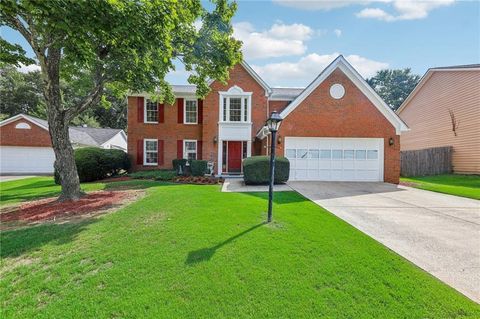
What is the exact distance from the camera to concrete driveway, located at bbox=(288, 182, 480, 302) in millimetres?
4098

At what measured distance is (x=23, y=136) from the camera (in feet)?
76.4

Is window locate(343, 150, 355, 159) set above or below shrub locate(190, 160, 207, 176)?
above

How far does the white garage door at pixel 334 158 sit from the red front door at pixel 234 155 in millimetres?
4373

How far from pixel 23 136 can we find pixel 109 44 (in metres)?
21.9

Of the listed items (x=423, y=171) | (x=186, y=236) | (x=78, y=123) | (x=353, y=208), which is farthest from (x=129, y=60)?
(x=78, y=123)

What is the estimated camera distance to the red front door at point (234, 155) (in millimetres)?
17516

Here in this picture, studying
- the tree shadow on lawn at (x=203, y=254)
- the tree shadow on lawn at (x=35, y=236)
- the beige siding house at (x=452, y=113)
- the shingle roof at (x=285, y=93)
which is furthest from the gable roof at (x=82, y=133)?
the beige siding house at (x=452, y=113)

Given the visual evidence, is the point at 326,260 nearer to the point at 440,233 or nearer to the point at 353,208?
the point at 440,233

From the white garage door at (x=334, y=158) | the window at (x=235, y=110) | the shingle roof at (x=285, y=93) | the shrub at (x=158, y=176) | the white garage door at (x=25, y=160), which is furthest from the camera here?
the white garage door at (x=25, y=160)

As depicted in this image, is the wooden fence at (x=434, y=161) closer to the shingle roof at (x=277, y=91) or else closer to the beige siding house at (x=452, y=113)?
the beige siding house at (x=452, y=113)

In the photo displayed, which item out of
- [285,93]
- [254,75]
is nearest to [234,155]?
[254,75]

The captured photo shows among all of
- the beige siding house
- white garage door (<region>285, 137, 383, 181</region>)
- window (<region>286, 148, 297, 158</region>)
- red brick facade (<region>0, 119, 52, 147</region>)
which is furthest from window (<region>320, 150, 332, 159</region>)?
red brick facade (<region>0, 119, 52, 147</region>)

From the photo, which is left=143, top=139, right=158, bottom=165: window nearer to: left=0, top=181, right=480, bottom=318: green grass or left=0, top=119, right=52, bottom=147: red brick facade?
left=0, top=119, right=52, bottom=147: red brick facade

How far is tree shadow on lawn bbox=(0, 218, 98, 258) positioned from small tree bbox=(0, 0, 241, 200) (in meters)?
3.34
